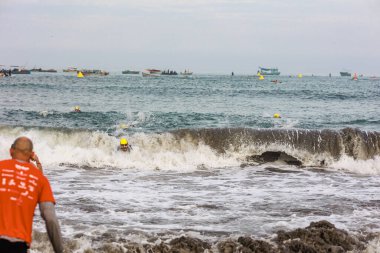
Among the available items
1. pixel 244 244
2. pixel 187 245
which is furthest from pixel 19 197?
→ pixel 244 244

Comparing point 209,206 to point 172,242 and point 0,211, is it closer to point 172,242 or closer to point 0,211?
point 172,242

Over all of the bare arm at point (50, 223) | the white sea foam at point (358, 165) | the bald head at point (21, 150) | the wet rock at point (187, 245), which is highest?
the bald head at point (21, 150)

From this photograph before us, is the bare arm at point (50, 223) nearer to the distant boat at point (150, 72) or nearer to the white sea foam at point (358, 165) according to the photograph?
the white sea foam at point (358, 165)

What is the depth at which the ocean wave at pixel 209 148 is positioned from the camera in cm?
1784

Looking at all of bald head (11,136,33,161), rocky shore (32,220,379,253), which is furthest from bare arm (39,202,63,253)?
rocky shore (32,220,379,253)

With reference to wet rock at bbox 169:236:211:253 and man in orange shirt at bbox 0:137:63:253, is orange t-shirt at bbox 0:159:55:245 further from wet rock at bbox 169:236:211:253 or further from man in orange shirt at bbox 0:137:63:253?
wet rock at bbox 169:236:211:253

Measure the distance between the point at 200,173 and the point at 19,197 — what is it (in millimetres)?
12003

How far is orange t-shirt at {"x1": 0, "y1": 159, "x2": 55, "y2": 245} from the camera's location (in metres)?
4.48

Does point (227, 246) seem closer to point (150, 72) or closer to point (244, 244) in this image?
point (244, 244)

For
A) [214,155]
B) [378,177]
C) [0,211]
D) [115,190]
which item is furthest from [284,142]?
[0,211]

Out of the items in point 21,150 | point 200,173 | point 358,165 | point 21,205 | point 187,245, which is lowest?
point 200,173

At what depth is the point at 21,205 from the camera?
4484 mm

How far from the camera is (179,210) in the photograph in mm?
10852

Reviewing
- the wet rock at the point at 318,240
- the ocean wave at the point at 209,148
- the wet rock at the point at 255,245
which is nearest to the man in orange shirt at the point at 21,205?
the wet rock at the point at 255,245
